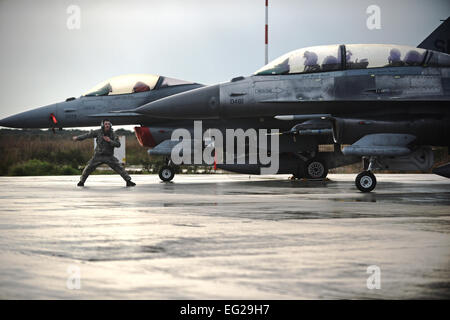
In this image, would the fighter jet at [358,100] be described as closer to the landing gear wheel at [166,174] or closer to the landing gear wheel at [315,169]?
Answer: the landing gear wheel at [315,169]

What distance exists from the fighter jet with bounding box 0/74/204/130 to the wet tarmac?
8.49m

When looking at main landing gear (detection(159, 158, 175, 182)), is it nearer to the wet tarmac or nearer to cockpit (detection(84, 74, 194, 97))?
cockpit (detection(84, 74, 194, 97))

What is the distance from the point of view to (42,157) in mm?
30953

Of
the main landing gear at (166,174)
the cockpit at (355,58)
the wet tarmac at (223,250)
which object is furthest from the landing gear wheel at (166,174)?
the wet tarmac at (223,250)

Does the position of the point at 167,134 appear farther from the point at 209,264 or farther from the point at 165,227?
the point at 209,264

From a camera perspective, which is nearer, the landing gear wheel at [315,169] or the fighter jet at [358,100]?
the fighter jet at [358,100]

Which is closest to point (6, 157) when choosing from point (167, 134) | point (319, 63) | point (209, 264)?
point (167, 134)

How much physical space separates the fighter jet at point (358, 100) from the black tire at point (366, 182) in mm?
19

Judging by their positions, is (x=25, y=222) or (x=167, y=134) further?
(x=167, y=134)

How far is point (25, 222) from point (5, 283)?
13.1ft

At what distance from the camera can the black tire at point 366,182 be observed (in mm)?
14289

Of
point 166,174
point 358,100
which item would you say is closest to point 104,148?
point 166,174

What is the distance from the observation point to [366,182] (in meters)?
14.3
